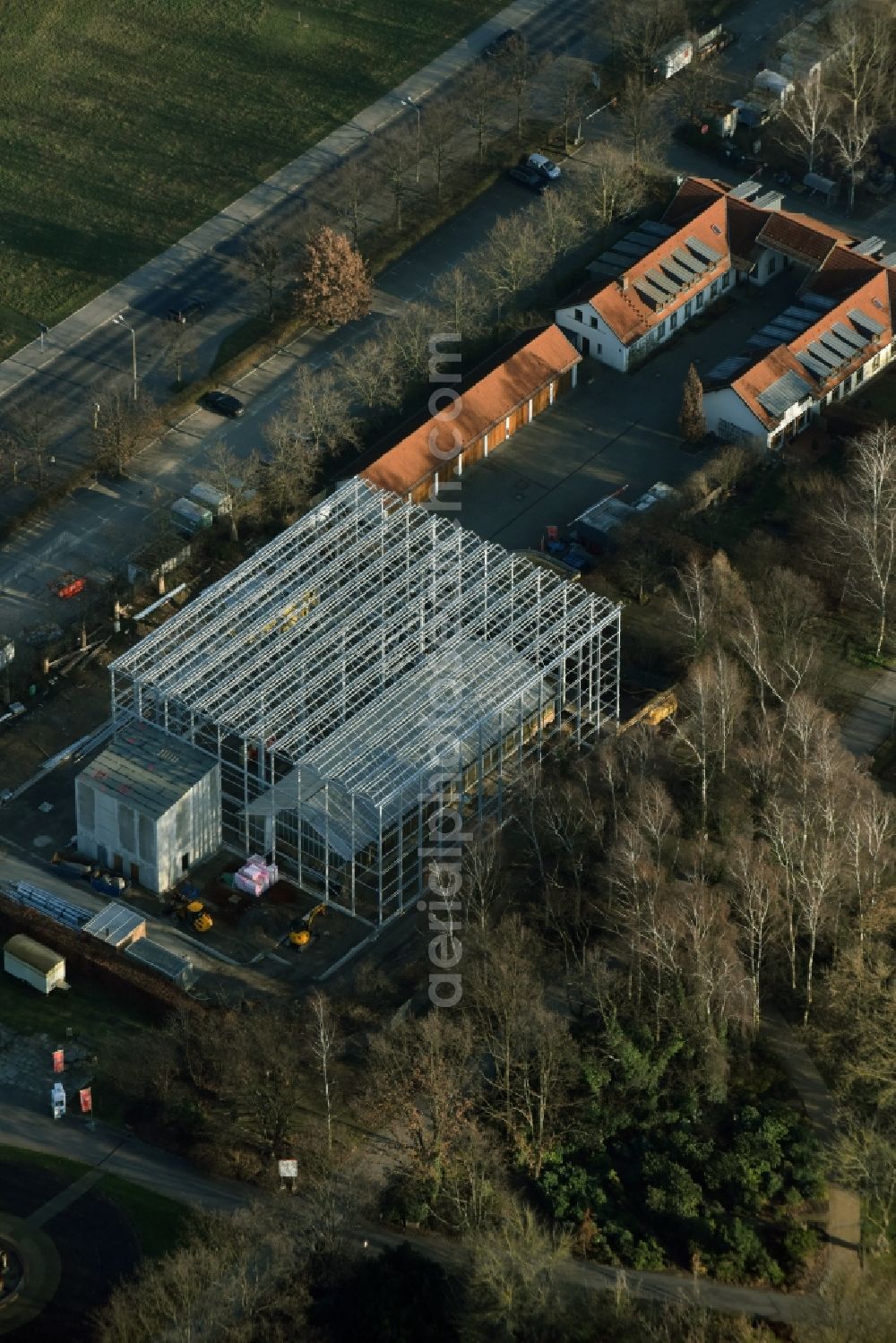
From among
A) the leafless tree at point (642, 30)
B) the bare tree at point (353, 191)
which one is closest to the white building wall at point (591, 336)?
the bare tree at point (353, 191)

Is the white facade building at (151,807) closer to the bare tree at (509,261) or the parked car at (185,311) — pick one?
the parked car at (185,311)

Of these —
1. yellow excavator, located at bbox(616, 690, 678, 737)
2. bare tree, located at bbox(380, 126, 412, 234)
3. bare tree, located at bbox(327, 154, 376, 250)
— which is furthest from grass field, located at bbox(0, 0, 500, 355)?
yellow excavator, located at bbox(616, 690, 678, 737)

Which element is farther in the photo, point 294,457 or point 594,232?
point 594,232

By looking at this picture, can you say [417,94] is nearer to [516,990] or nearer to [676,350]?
[676,350]

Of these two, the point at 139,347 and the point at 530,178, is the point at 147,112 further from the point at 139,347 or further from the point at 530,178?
the point at 139,347

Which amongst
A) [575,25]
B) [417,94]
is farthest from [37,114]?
[575,25]
